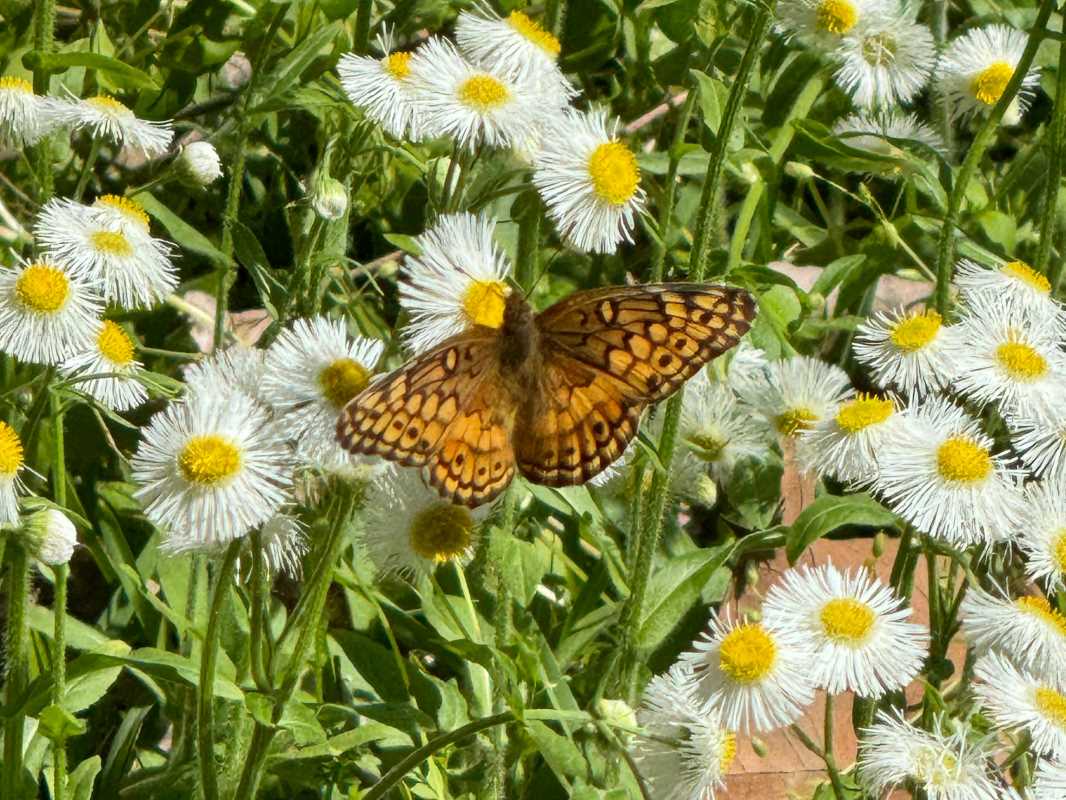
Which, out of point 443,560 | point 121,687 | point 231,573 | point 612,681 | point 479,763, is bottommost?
point 121,687

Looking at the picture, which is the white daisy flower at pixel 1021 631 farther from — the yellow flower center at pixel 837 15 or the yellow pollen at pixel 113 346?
the yellow pollen at pixel 113 346

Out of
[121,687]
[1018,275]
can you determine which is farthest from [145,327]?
[1018,275]

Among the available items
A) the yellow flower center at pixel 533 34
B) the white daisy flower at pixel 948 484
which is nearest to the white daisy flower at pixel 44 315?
the yellow flower center at pixel 533 34

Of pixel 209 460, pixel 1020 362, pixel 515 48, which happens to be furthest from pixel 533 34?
pixel 209 460

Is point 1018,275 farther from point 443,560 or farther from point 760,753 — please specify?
point 443,560

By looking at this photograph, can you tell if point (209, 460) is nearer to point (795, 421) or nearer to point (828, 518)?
point (828, 518)

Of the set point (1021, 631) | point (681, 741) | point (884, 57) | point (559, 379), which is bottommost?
point (681, 741)
